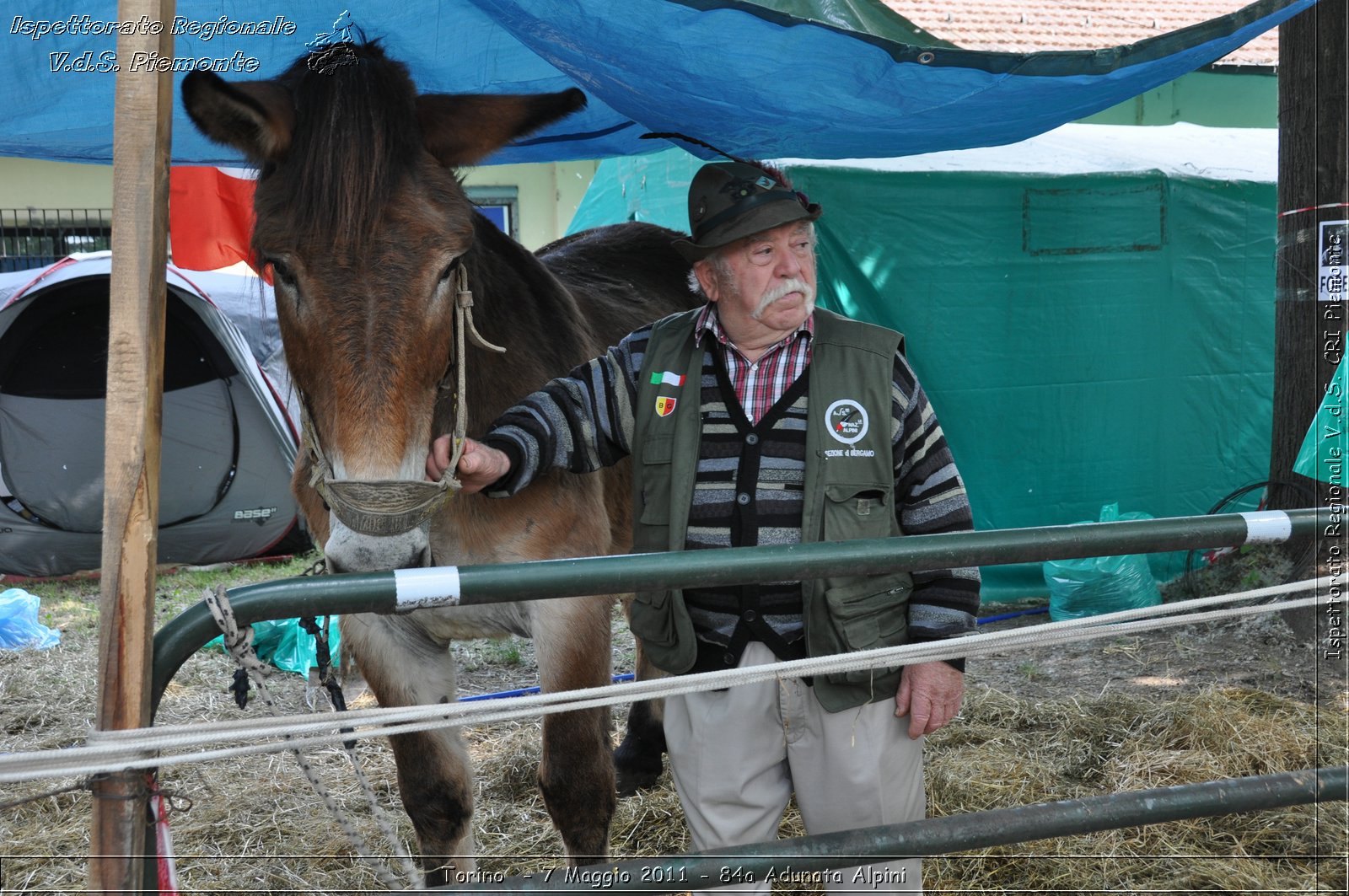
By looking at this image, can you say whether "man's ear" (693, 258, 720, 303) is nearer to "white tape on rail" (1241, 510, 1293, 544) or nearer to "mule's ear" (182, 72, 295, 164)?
"mule's ear" (182, 72, 295, 164)

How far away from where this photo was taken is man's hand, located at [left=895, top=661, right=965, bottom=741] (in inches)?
85.6

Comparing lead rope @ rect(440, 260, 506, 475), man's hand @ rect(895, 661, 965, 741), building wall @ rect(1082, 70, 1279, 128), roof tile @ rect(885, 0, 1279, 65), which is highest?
roof tile @ rect(885, 0, 1279, 65)

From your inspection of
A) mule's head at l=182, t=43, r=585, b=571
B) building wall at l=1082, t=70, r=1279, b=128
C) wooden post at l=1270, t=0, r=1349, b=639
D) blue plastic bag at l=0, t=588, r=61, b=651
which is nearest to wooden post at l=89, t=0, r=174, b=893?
mule's head at l=182, t=43, r=585, b=571

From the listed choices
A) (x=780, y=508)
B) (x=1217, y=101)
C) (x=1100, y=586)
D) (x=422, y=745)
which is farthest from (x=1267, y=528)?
(x=1217, y=101)

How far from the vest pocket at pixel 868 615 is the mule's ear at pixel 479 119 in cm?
137

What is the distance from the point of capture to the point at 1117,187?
255 inches

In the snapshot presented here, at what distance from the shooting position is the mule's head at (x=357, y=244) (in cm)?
201

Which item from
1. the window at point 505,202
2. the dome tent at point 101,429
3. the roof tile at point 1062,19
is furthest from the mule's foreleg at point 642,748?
the window at point 505,202

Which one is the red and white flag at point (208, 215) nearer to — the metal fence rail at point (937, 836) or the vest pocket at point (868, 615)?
the vest pocket at point (868, 615)

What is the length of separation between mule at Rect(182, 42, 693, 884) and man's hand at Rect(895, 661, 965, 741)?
3.21ft

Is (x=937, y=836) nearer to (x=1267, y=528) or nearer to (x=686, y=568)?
(x=686, y=568)

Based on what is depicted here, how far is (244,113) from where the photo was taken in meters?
2.23

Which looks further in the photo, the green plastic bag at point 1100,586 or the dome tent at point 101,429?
the dome tent at point 101,429

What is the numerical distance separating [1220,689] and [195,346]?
715 cm
